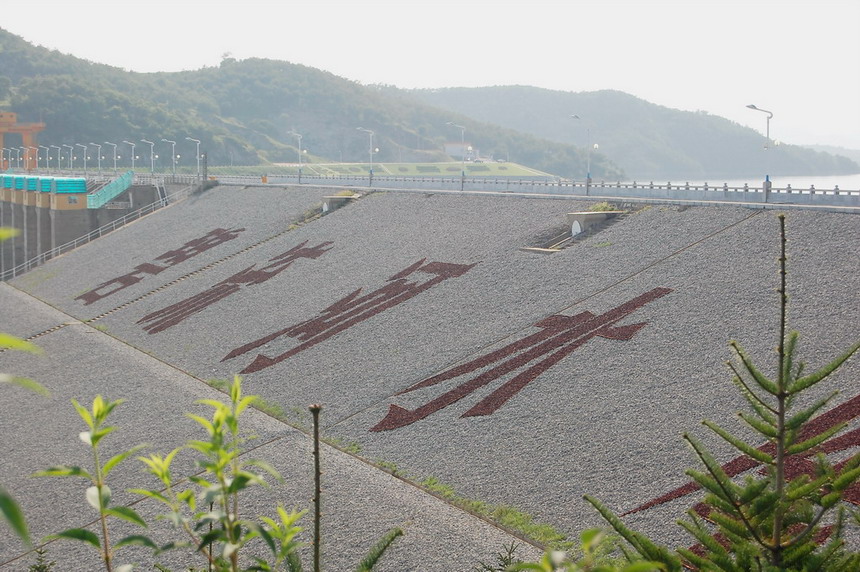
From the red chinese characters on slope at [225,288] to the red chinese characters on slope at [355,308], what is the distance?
738 cm

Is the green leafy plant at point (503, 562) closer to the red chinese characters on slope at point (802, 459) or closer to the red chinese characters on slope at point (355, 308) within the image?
the red chinese characters on slope at point (802, 459)

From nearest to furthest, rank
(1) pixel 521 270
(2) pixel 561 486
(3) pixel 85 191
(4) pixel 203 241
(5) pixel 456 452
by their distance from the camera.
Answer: (2) pixel 561 486 < (5) pixel 456 452 < (1) pixel 521 270 < (4) pixel 203 241 < (3) pixel 85 191

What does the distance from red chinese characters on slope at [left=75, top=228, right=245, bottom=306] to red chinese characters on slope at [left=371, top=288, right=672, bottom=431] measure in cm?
2809

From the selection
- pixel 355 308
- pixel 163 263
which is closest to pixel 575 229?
pixel 355 308

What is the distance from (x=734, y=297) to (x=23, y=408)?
72.8 ft

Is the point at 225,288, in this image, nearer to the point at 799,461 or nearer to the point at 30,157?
the point at 799,461

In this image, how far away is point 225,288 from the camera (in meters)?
42.8

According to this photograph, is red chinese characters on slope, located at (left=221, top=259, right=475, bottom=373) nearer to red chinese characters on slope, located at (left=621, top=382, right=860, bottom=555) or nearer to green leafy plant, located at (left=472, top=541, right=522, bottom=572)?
red chinese characters on slope, located at (left=621, top=382, right=860, bottom=555)

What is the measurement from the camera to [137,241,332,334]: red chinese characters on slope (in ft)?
131

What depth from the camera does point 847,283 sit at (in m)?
25.4

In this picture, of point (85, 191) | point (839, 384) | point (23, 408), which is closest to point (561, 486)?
point (839, 384)

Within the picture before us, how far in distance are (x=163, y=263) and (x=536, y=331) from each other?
30512 millimetres

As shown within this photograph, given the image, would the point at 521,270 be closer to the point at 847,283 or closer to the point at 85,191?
the point at 847,283

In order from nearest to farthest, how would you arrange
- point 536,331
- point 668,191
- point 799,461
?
point 799,461 → point 536,331 → point 668,191
